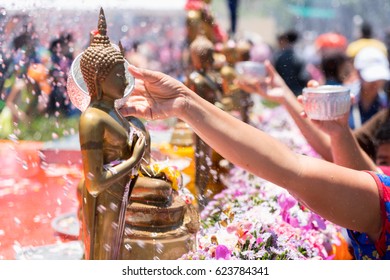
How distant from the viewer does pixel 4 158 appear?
582 centimetres

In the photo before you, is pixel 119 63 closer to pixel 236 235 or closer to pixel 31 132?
pixel 236 235

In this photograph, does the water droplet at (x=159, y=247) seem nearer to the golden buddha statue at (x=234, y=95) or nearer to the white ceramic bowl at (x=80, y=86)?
the white ceramic bowl at (x=80, y=86)

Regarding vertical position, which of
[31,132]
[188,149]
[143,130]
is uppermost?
[143,130]

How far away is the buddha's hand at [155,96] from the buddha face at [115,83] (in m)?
0.05

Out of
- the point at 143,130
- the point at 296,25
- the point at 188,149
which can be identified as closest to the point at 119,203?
the point at 143,130

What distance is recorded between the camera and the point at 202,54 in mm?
4426

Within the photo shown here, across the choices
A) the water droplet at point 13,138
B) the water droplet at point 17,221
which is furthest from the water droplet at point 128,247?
the water droplet at point 13,138

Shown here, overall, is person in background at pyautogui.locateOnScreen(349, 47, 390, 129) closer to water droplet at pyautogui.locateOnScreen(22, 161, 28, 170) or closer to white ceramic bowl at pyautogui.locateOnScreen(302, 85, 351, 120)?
white ceramic bowl at pyautogui.locateOnScreen(302, 85, 351, 120)

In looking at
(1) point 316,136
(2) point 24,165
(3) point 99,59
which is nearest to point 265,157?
(3) point 99,59

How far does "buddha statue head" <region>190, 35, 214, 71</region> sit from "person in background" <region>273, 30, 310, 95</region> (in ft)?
16.9

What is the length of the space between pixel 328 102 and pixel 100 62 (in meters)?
1.24

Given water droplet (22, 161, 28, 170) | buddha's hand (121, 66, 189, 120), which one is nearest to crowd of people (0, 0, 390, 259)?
buddha's hand (121, 66, 189, 120)

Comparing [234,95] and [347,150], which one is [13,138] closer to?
[234,95]

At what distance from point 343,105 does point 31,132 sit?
518cm
